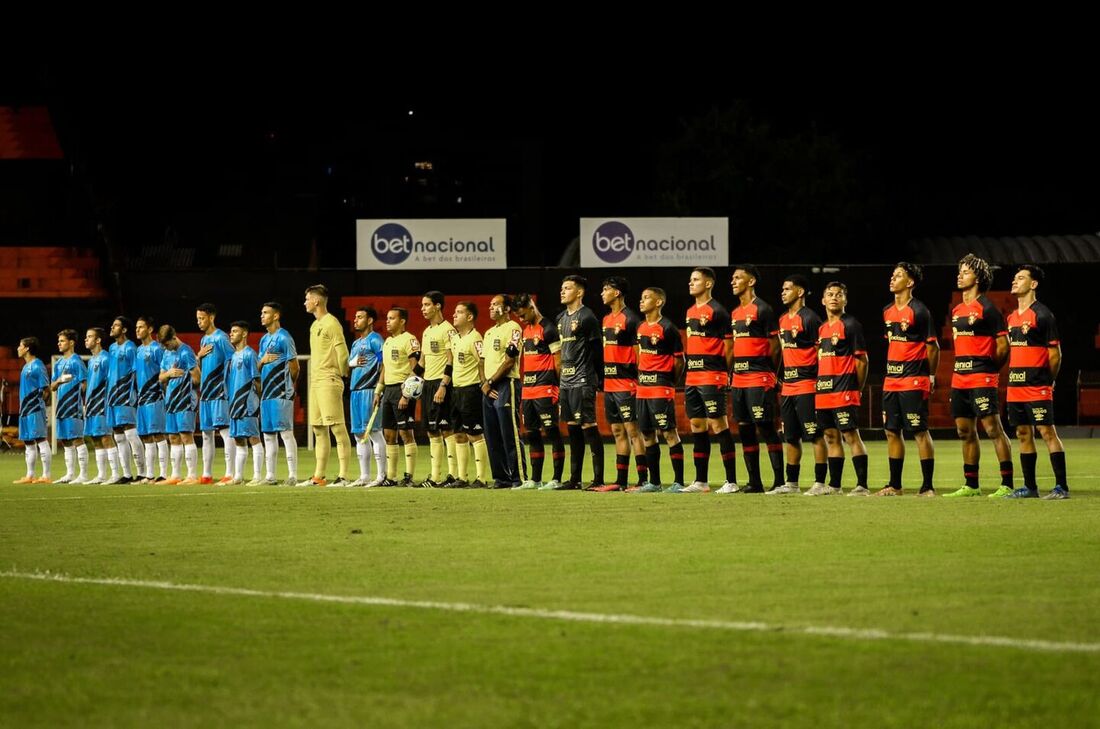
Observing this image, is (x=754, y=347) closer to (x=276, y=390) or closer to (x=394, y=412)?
(x=394, y=412)

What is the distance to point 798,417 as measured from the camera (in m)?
16.4

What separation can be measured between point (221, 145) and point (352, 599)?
45.0 metres

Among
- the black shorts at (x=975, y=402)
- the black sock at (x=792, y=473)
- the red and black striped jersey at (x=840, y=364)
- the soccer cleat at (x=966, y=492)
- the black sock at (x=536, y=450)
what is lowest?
the soccer cleat at (x=966, y=492)

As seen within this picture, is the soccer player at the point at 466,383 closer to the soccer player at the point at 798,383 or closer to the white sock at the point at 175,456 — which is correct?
the soccer player at the point at 798,383

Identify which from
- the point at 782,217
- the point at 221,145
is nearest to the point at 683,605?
the point at 221,145

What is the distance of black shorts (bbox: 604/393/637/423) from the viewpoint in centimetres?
1705

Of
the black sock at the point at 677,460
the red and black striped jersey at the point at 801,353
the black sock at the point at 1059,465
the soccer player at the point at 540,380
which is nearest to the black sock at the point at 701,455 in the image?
the black sock at the point at 677,460

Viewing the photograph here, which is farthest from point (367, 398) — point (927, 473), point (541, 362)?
point (927, 473)

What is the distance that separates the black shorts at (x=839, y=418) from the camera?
1577cm

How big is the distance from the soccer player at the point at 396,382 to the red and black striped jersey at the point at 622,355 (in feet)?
7.71

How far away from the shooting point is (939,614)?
733 cm

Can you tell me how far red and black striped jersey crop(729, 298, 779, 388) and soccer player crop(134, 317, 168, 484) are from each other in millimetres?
7852

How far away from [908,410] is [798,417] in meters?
1.26

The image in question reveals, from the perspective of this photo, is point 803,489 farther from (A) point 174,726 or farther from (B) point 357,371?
(A) point 174,726
